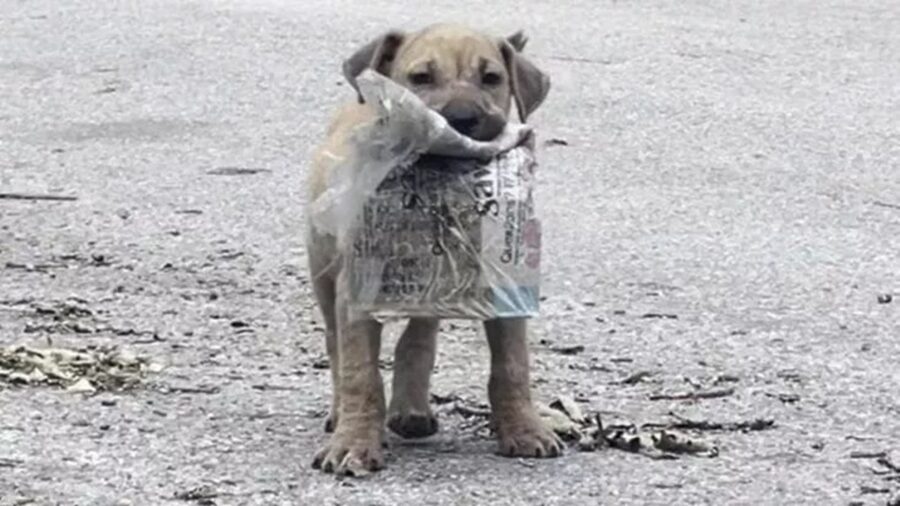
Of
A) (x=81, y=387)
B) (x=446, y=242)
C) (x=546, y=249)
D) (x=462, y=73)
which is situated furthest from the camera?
(x=546, y=249)

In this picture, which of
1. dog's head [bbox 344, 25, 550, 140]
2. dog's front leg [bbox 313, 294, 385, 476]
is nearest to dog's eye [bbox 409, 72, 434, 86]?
dog's head [bbox 344, 25, 550, 140]

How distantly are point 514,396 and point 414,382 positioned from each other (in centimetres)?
32

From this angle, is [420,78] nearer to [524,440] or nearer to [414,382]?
[414,382]

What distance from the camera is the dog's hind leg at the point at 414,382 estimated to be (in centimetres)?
523

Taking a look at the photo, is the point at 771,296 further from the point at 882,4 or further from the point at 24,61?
the point at 882,4

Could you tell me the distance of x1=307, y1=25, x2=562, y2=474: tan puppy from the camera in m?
4.94

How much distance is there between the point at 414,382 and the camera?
17.3ft

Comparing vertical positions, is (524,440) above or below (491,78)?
below

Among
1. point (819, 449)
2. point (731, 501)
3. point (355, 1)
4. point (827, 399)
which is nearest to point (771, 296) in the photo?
point (827, 399)

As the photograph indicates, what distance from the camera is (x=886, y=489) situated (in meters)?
4.84

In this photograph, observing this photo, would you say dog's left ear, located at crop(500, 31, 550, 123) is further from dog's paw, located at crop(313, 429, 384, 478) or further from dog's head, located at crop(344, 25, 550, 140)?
dog's paw, located at crop(313, 429, 384, 478)

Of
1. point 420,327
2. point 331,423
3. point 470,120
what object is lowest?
point 331,423

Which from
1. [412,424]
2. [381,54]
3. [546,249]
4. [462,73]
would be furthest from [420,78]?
[546,249]

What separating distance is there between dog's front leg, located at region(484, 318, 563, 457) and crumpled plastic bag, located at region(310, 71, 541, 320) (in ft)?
0.48
